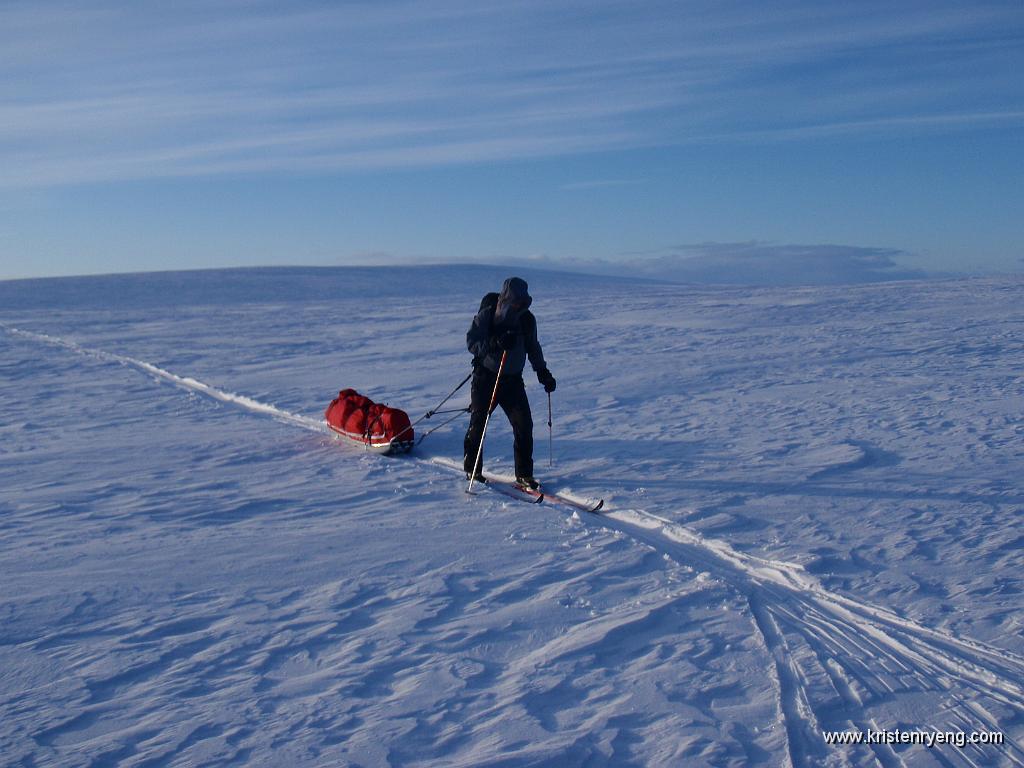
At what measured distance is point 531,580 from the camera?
15.3ft

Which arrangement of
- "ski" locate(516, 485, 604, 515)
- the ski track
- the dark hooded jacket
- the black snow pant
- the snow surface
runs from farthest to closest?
1. the black snow pant
2. the dark hooded jacket
3. "ski" locate(516, 485, 604, 515)
4. the snow surface
5. the ski track

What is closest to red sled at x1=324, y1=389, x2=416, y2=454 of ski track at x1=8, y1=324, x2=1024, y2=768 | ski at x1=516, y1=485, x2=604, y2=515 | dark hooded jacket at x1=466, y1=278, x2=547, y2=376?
dark hooded jacket at x1=466, y1=278, x2=547, y2=376

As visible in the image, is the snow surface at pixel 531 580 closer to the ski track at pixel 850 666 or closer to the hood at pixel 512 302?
the ski track at pixel 850 666

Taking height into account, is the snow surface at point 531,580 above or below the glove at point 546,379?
below

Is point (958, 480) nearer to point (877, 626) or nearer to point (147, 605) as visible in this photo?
point (877, 626)

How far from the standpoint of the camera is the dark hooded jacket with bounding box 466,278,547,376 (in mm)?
6430

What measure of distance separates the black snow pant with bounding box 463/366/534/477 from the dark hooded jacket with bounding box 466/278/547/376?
10cm

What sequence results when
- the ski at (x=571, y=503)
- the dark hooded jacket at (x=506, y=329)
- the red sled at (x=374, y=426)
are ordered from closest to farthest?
the ski at (x=571, y=503)
the dark hooded jacket at (x=506, y=329)
the red sled at (x=374, y=426)

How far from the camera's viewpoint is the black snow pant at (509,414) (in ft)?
21.6

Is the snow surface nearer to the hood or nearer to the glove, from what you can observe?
the glove

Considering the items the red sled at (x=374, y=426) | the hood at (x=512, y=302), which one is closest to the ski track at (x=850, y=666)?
the hood at (x=512, y=302)

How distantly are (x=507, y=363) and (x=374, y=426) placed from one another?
1.77 meters

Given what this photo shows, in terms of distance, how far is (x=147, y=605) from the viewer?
4.35 metres

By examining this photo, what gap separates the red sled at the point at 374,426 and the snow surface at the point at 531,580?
16 centimetres
